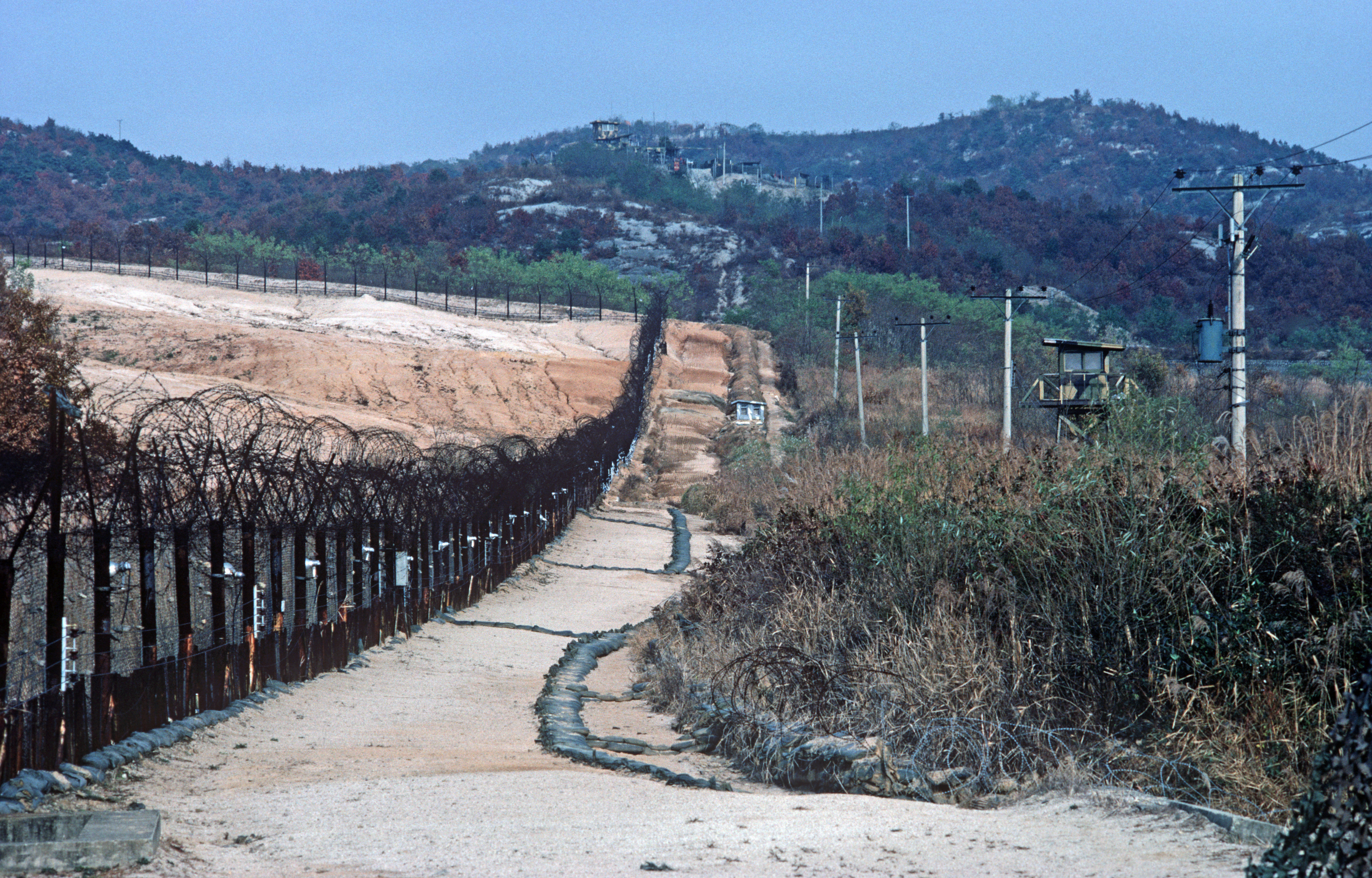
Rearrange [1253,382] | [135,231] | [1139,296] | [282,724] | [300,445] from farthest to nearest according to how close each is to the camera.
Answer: [1139,296], [135,231], [1253,382], [300,445], [282,724]

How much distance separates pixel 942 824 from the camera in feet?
21.3

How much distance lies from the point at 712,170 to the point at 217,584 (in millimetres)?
150847

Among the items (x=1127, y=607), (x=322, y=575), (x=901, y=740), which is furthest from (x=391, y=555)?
(x=1127, y=607)

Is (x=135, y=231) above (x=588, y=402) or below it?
above

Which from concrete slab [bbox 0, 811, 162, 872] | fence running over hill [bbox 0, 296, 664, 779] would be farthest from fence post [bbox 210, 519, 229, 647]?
concrete slab [bbox 0, 811, 162, 872]

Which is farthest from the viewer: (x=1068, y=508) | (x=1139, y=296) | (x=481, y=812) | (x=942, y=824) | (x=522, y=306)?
(x=1139, y=296)

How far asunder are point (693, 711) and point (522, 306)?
198 ft

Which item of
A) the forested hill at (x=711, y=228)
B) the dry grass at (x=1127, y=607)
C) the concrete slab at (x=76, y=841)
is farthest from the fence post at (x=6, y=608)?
the forested hill at (x=711, y=228)

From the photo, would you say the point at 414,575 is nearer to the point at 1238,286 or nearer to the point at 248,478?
the point at 248,478

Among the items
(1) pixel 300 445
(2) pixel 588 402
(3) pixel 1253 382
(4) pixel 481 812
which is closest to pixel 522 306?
(2) pixel 588 402

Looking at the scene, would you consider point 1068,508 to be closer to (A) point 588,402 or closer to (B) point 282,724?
(B) point 282,724

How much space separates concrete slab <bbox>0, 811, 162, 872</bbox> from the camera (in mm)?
5512

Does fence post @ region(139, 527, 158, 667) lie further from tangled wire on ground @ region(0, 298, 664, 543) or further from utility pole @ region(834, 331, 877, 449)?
utility pole @ region(834, 331, 877, 449)

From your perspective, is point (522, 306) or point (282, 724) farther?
point (522, 306)
